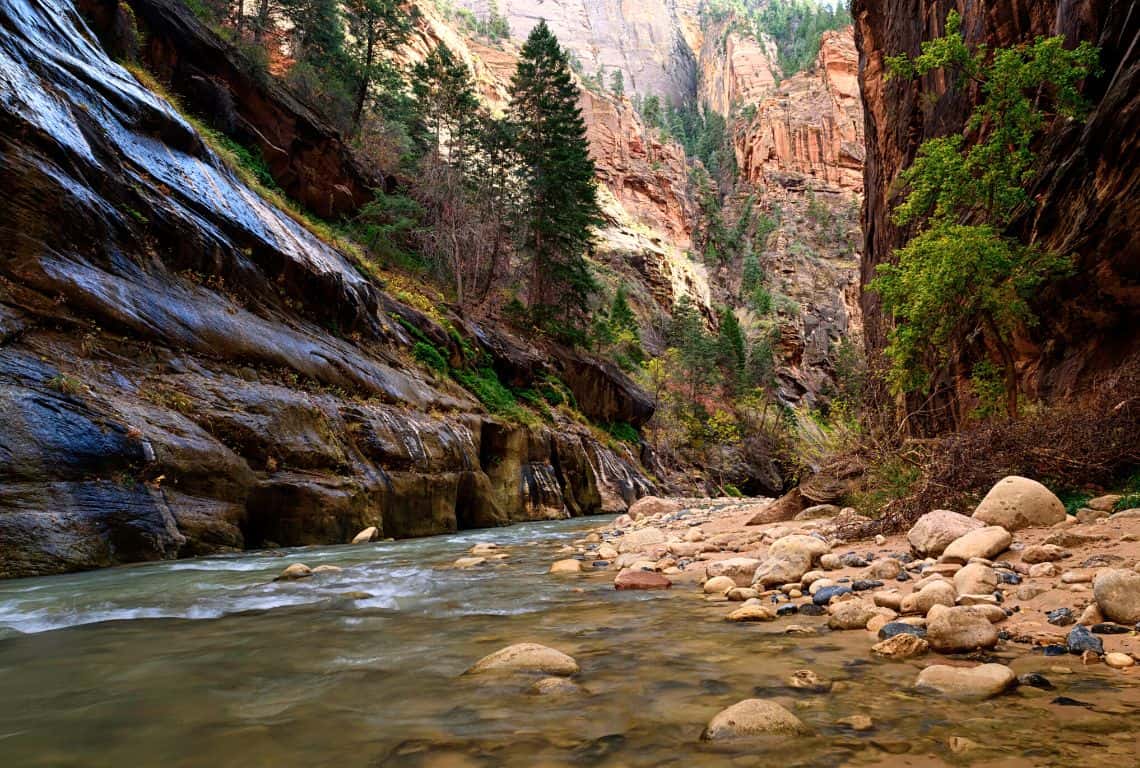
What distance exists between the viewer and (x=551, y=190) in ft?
95.8

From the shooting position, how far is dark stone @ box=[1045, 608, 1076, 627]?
331 centimetres

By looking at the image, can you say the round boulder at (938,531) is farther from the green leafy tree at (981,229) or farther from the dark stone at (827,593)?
the green leafy tree at (981,229)

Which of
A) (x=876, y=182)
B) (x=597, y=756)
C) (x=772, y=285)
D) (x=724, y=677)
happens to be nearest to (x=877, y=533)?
(x=724, y=677)

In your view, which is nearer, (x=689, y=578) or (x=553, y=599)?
(x=553, y=599)

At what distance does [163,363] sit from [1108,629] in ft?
34.1

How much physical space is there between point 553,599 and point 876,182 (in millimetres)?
23497

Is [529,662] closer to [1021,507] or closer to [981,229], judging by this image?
[1021,507]

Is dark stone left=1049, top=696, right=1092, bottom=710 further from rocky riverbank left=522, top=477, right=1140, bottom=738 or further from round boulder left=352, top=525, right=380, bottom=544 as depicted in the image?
round boulder left=352, top=525, right=380, bottom=544

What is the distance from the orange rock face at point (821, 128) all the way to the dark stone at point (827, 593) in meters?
97.9

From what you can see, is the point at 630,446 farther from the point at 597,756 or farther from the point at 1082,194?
the point at 597,756

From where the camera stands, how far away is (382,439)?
11602mm

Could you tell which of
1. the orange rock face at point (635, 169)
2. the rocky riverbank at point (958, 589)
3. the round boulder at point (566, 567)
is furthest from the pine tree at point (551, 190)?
A: the orange rock face at point (635, 169)

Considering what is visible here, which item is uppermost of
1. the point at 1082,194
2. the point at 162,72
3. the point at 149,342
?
the point at 162,72

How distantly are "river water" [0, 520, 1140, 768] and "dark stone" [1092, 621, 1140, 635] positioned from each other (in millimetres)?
513
